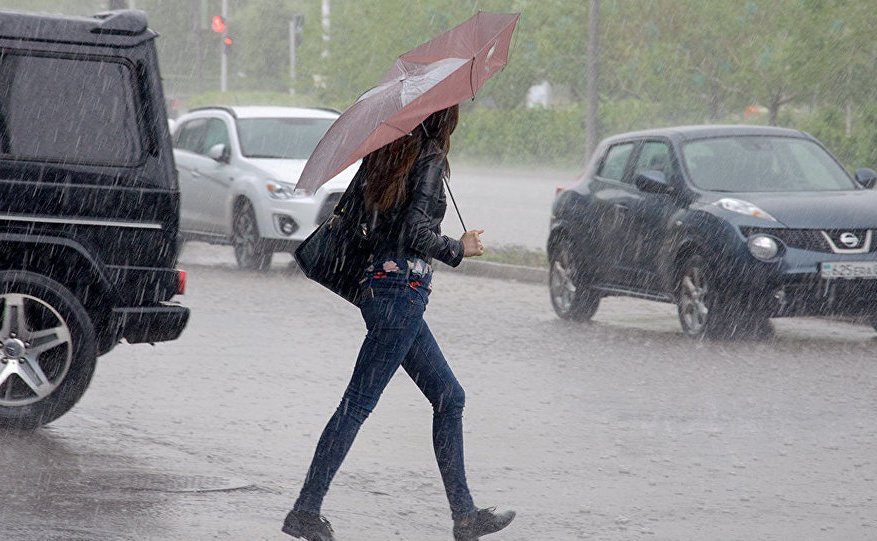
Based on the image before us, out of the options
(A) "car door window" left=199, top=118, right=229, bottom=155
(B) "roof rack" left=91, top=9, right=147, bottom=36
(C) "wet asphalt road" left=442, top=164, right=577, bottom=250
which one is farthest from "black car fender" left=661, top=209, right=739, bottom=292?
(A) "car door window" left=199, top=118, right=229, bottom=155

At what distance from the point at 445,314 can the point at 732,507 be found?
754cm

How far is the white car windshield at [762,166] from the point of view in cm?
1302

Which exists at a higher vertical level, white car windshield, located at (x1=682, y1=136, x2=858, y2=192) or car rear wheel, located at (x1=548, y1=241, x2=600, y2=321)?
white car windshield, located at (x1=682, y1=136, x2=858, y2=192)

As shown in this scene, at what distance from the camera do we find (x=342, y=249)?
5.95 meters

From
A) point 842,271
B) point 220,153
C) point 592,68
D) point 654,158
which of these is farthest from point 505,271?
point 842,271

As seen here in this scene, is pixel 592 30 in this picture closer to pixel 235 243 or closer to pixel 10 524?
pixel 235 243

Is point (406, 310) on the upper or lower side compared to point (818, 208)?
upper

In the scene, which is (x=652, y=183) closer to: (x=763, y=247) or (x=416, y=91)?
(x=763, y=247)

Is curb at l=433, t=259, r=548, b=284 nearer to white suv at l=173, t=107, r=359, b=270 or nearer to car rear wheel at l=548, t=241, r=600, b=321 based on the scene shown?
white suv at l=173, t=107, r=359, b=270

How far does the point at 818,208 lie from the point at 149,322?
→ 232 inches

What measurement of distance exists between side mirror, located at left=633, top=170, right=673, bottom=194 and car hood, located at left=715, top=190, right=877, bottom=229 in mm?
536

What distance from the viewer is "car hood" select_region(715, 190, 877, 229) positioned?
1202 cm

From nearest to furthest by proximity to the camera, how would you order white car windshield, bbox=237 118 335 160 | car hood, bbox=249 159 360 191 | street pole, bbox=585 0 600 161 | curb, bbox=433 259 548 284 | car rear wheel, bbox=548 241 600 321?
1. car rear wheel, bbox=548 241 600 321
2. curb, bbox=433 259 548 284
3. car hood, bbox=249 159 360 191
4. white car windshield, bbox=237 118 335 160
5. street pole, bbox=585 0 600 161

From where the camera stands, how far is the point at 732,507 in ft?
22.6
